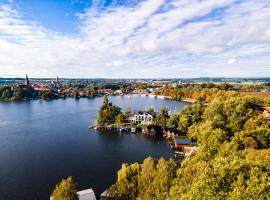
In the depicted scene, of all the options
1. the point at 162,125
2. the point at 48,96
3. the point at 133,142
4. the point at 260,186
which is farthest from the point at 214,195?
the point at 48,96

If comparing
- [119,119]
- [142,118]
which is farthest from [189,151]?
Result: [119,119]

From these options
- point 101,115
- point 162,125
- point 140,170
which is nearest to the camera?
point 140,170

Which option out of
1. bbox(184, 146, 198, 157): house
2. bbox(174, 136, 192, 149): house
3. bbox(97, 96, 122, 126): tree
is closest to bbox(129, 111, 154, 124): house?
bbox(97, 96, 122, 126): tree

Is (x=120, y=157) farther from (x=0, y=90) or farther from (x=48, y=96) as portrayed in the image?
(x=0, y=90)

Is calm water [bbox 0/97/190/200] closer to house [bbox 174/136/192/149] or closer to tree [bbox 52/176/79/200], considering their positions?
house [bbox 174/136/192/149]

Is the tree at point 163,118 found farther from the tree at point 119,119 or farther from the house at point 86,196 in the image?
the house at point 86,196

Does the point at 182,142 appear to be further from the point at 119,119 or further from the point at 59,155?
the point at 119,119
